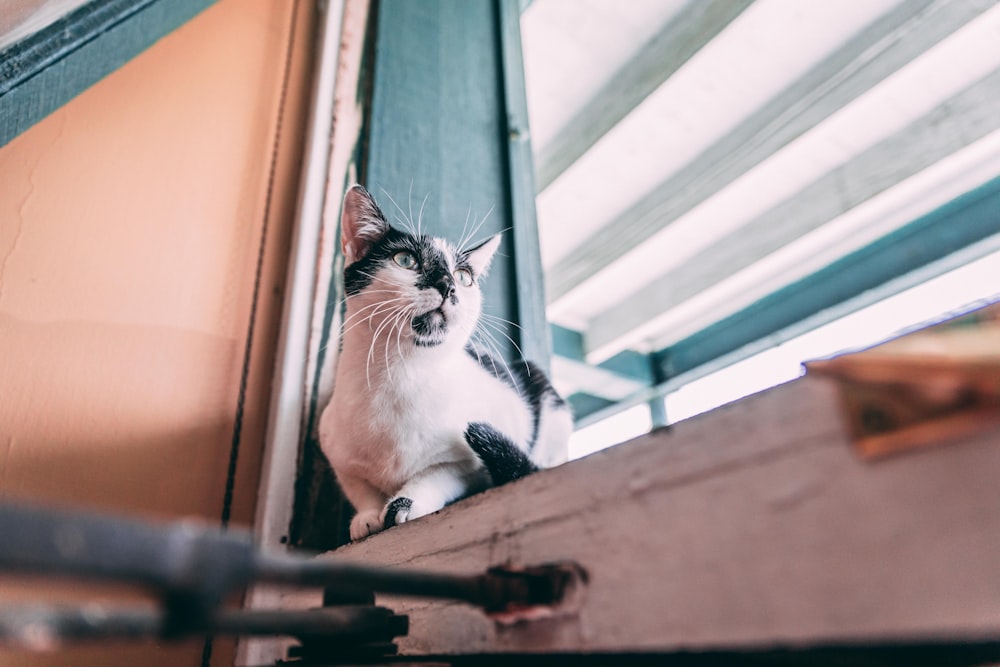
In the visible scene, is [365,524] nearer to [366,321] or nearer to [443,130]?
[366,321]

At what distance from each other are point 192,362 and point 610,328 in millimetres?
2653

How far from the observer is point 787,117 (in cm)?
209

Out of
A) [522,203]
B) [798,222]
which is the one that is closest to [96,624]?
[522,203]

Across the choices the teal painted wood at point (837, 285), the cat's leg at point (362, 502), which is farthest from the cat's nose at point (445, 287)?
the teal painted wood at point (837, 285)

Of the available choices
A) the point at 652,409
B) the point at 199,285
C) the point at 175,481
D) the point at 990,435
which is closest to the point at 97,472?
the point at 175,481

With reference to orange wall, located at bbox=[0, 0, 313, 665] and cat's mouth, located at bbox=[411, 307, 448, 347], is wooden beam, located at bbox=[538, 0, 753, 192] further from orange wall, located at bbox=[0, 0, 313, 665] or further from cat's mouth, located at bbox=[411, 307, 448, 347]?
cat's mouth, located at bbox=[411, 307, 448, 347]

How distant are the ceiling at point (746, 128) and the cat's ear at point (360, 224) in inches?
A: 51.8

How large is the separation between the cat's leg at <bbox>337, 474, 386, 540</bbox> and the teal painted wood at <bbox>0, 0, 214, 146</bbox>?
54 cm

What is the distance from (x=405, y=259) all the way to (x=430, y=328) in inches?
5.0

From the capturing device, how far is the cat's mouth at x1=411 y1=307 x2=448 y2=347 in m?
0.80

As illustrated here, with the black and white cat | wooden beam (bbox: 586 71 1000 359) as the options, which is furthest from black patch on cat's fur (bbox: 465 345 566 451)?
wooden beam (bbox: 586 71 1000 359)

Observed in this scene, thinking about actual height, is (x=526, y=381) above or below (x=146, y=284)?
below

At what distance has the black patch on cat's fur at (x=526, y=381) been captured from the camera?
930 mm

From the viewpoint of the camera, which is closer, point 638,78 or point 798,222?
point 638,78
